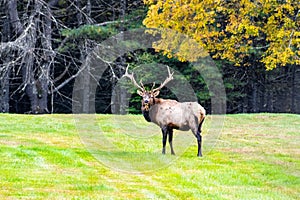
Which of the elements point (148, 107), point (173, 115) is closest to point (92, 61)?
point (148, 107)

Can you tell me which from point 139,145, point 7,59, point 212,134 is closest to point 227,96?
point 7,59

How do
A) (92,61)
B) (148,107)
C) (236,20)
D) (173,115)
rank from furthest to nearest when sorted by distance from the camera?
(92,61), (236,20), (148,107), (173,115)

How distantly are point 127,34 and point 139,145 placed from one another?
51.5ft

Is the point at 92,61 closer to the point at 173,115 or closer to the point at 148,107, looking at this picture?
the point at 148,107

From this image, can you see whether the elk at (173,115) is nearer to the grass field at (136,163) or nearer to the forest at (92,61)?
the grass field at (136,163)

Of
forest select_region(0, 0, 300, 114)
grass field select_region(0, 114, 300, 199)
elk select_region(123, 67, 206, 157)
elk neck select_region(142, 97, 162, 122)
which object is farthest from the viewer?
forest select_region(0, 0, 300, 114)

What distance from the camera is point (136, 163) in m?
12.6

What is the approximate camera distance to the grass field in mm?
9680

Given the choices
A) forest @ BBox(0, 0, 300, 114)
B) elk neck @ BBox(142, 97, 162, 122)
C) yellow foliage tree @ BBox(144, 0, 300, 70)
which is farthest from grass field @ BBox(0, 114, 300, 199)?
forest @ BBox(0, 0, 300, 114)

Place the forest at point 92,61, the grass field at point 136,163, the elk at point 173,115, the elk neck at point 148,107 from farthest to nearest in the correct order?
the forest at point 92,61 → the elk neck at point 148,107 → the elk at point 173,115 → the grass field at point 136,163

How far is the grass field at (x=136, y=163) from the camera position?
9.68m

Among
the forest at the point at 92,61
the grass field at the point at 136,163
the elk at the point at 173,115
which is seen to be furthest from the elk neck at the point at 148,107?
the forest at the point at 92,61

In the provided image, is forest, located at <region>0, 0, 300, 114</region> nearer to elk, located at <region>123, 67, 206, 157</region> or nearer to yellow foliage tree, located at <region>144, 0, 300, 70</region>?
yellow foliage tree, located at <region>144, 0, 300, 70</region>

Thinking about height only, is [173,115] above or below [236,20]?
below
